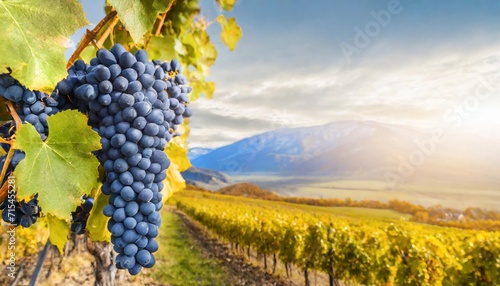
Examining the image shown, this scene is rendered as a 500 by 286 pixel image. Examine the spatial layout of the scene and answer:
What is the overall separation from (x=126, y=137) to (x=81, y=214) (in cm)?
48

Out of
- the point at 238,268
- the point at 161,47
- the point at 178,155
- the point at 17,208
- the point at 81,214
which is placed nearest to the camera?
the point at 17,208

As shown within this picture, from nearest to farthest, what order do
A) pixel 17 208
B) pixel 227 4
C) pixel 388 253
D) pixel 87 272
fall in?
pixel 17 208 → pixel 227 4 → pixel 388 253 → pixel 87 272

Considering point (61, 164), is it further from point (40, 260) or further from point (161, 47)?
point (40, 260)

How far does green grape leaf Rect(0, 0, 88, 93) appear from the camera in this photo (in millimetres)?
708

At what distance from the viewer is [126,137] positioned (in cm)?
93

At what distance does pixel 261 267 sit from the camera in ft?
46.1

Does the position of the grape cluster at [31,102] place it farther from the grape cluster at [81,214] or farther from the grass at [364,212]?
the grass at [364,212]

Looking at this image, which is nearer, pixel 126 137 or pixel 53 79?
pixel 53 79

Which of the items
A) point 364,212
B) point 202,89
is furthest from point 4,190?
point 364,212

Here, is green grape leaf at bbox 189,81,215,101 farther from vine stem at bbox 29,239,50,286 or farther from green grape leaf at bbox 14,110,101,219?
green grape leaf at bbox 14,110,101,219

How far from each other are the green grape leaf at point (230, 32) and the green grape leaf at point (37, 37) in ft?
7.12

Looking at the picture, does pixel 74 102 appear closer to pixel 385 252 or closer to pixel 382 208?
pixel 385 252

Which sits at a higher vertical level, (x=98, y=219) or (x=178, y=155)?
(x=178, y=155)

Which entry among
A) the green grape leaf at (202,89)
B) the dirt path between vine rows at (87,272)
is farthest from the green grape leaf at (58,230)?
the dirt path between vine rows at (87,272)
